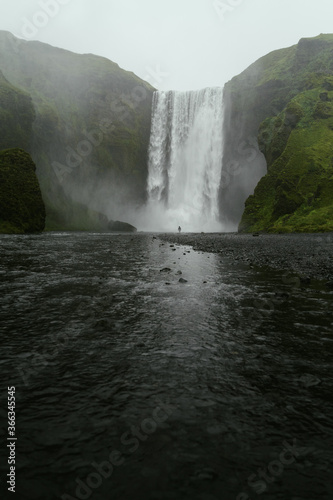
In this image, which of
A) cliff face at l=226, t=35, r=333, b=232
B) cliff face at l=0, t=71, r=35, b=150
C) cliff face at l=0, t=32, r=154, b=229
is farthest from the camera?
cliff face at l=0, t=32, r=154, b=229

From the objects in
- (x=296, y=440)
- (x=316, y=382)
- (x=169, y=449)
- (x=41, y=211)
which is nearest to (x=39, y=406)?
(x=169, y=449)

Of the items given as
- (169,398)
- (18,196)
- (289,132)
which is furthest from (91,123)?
(169,398)

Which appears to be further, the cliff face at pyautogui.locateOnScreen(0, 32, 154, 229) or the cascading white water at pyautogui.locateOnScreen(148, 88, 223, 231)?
the cliff face at pyautogui.locateOnScreen(0, 32, 154, 229)

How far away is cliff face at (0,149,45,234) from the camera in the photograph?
57.2 meters

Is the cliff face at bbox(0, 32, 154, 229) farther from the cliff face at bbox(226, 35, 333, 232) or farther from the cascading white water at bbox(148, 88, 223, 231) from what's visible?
the cliff face at bbox(226, 35, 333, 232)

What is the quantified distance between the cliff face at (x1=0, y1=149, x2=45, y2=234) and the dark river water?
55238mm

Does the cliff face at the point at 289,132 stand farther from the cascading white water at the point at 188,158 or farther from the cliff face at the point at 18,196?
the cliff face at the point at 18,196

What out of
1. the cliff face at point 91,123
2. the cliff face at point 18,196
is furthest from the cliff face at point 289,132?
the cliff face at point 18,196

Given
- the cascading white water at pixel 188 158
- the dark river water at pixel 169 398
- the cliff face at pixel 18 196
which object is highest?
the cascading white water at pixel 188 158

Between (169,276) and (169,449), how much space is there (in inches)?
407

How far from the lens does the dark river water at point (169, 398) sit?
108 inches

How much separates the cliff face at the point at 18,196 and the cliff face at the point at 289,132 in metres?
44.8

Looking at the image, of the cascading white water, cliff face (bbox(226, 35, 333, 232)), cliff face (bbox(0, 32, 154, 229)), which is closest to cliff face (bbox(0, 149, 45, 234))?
cliff face (bbox(0, 32, 154, 229))

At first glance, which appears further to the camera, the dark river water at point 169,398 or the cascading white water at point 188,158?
the cascading white water at point 188,158
